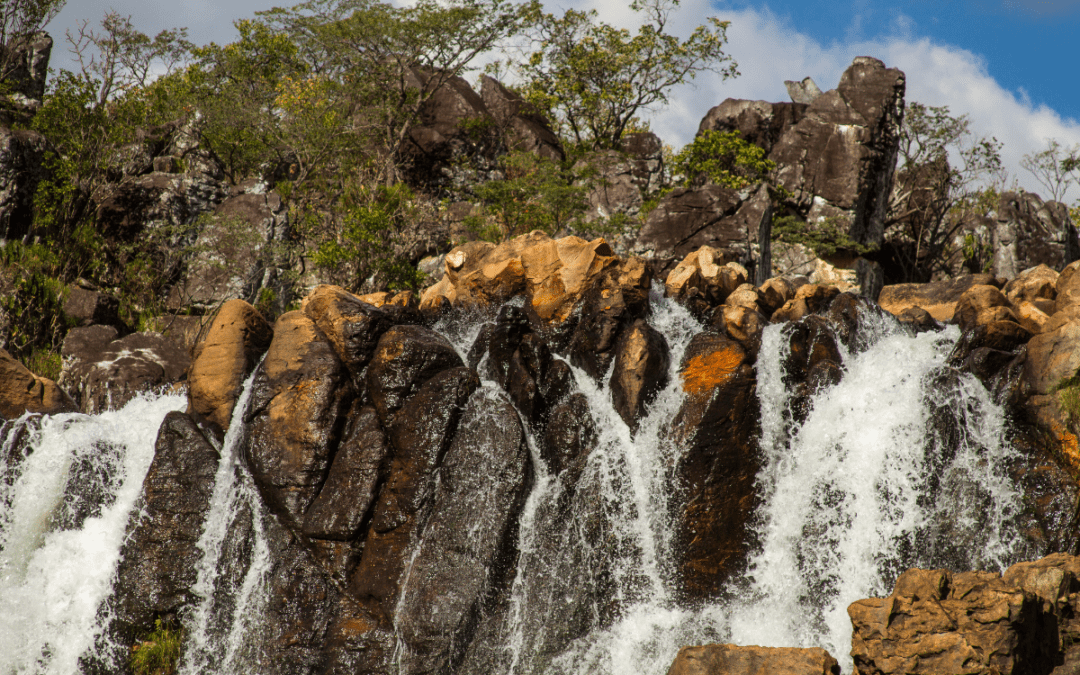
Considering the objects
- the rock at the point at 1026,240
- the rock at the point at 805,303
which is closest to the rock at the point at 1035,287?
the rock at the point at 805,303

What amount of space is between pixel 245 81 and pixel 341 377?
78.0 feet

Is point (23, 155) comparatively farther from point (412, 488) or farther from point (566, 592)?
point (566, 592)

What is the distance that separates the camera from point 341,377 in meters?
13.1

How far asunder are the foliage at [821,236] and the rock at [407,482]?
16412 mm

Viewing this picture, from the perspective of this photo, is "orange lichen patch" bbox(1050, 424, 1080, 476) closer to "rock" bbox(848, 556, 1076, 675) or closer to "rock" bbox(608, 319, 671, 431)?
"rock" bbox(848, 556, 1076, 675)

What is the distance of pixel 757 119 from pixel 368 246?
17.9 meters

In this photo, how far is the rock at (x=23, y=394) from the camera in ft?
45.7

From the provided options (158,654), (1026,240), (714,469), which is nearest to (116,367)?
Answer: (158,654)

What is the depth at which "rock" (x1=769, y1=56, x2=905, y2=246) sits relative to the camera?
26375 millimetres

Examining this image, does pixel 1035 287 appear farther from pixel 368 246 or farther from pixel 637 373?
pixel 368 246

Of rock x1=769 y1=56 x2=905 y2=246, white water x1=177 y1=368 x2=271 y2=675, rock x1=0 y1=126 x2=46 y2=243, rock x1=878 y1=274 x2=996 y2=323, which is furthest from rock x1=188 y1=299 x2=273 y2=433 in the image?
rock x1=769 y1=56 x2=905 y2=246

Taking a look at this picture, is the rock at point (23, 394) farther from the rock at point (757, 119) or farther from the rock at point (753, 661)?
the rock at point (757, 119)

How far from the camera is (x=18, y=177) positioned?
2195 cm

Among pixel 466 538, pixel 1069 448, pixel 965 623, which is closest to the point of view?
pixel 965 623
